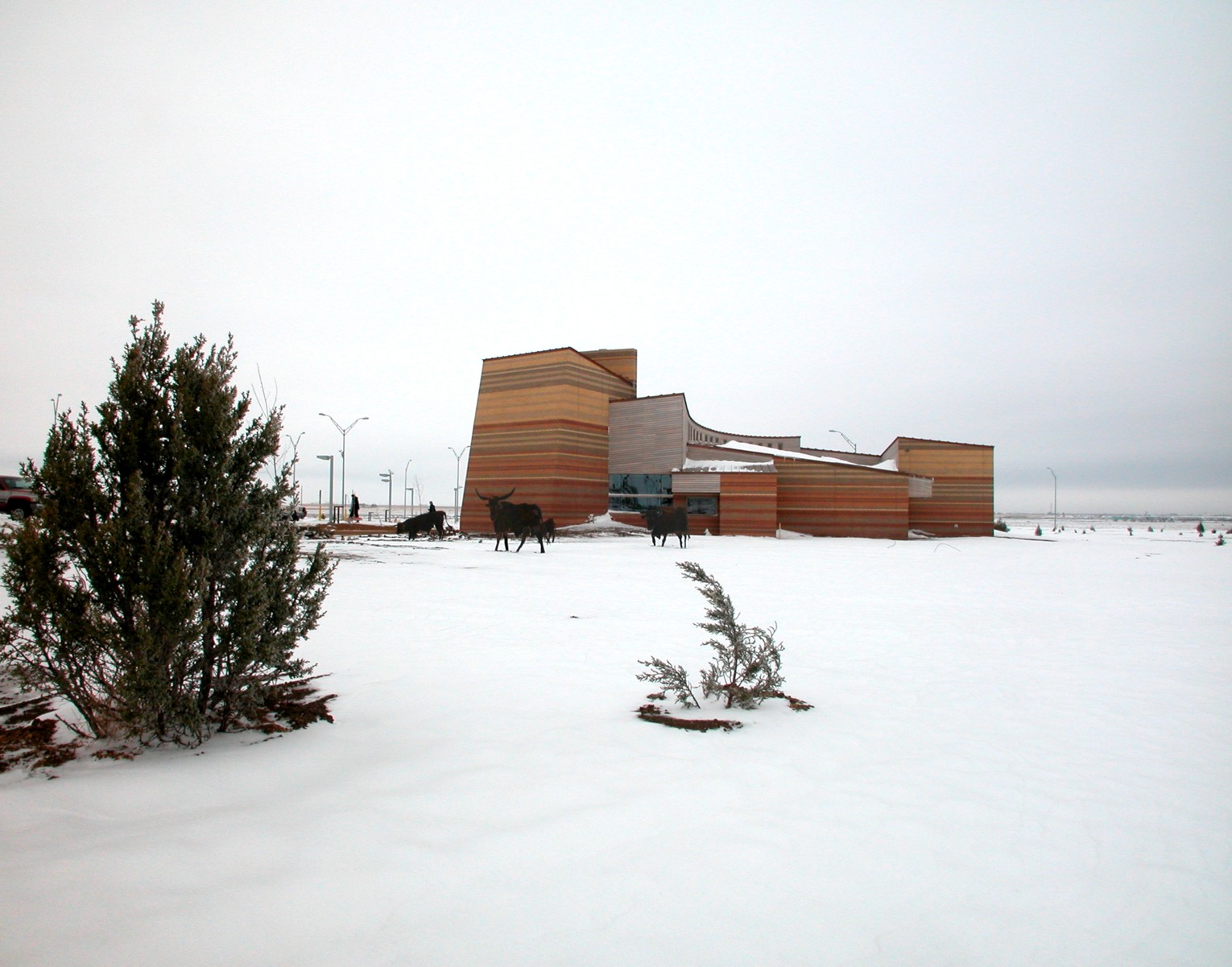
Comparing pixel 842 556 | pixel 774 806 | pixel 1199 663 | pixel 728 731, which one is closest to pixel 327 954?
pixel 774 806

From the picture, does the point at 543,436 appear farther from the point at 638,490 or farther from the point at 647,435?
the point at 638,490

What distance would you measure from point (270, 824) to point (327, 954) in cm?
112

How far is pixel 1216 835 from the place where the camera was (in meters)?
3.26

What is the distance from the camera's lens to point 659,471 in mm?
38906

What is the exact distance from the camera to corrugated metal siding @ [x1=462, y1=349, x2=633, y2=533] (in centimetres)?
3753

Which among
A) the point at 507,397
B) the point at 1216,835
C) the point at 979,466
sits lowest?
the point at 1216,835

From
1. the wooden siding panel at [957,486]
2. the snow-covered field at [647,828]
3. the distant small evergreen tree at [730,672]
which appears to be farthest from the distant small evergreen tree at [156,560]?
the wooden siding panel at [957,486]

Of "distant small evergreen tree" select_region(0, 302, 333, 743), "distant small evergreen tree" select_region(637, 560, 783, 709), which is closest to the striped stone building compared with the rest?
"distant small evergreen tree" select_region(637, 560, 783, 709)

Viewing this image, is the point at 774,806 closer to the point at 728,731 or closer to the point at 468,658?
the point at 728,731

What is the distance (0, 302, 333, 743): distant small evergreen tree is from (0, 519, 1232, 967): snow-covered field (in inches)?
18.9

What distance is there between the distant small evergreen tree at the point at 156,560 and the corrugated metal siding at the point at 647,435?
34.5 m

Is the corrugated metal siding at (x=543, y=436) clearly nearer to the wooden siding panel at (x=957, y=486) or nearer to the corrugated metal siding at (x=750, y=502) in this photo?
the corrugated metal siding at (x=750, y=502)

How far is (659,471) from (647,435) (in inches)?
94.0

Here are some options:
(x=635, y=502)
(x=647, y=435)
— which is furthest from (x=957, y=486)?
(x=635, y=502)
